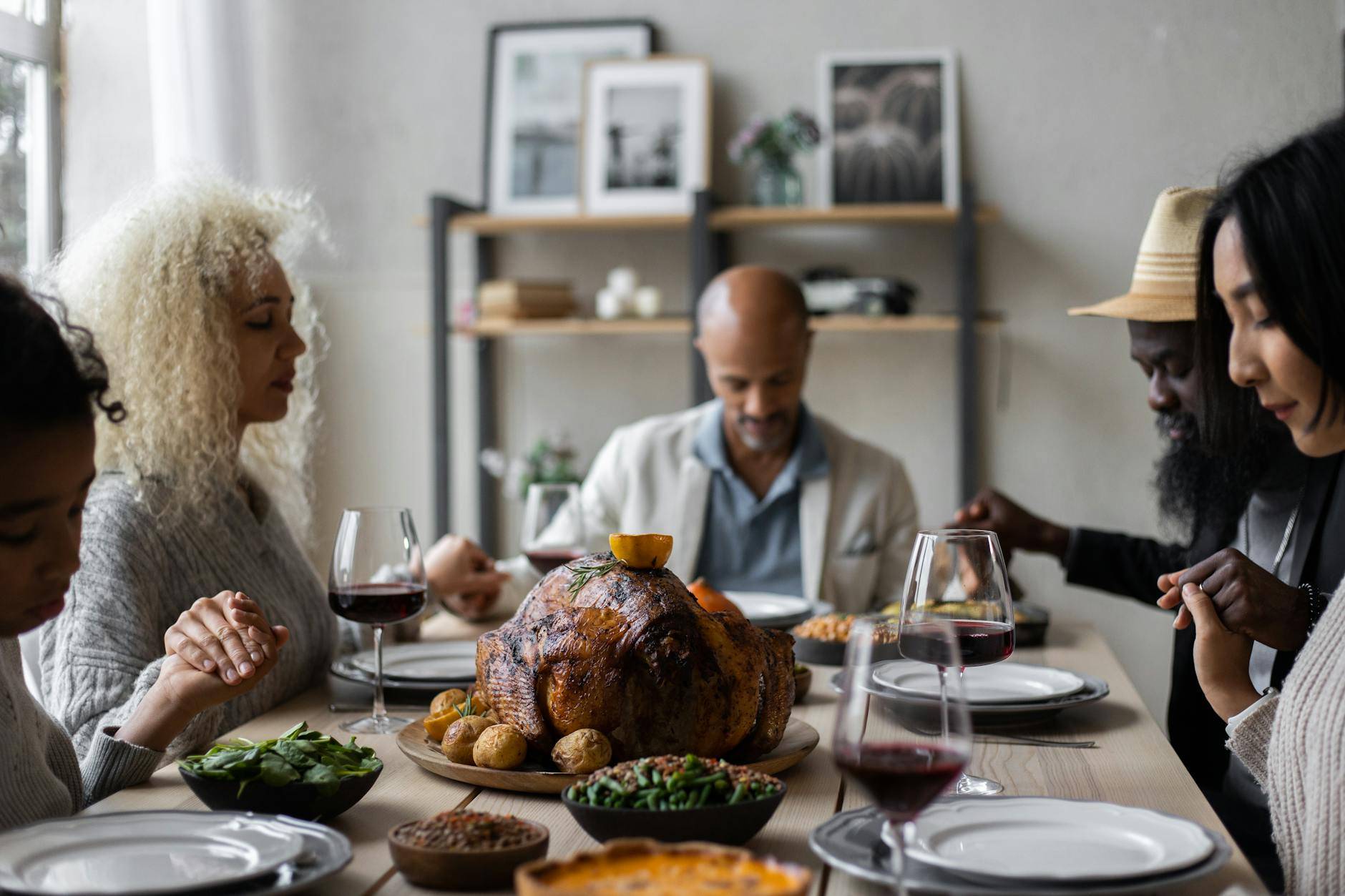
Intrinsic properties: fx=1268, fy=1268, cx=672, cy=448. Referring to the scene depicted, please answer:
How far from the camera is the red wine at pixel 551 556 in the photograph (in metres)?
1.87

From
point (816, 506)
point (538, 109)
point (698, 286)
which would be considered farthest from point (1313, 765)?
point (538, 109)

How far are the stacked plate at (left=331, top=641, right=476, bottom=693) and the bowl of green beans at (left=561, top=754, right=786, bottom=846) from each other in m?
0.60

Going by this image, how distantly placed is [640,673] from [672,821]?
207 mm

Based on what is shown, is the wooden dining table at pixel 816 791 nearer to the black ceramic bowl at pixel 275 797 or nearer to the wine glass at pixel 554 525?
the black ceramic bowl at pixel 275 797

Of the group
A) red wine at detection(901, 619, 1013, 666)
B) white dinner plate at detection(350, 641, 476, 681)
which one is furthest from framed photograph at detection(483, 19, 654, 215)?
red wine at detection(901, 619, 1013, 666)

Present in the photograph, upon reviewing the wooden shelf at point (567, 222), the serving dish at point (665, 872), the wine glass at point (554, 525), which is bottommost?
the serving dish at point (665, 872)

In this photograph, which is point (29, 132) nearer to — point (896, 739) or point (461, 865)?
point (461, 865)

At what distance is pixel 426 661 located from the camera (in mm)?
1782

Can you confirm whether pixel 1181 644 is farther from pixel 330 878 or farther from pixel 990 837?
pixel 330 878

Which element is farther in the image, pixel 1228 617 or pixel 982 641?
pixel 1228 617

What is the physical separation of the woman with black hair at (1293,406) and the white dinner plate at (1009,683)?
0.20 meters

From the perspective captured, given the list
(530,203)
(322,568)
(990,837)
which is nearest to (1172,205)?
(990,837)

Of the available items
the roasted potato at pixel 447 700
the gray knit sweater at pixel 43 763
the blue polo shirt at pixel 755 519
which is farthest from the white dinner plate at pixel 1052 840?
Result: the blue polo shirt at pixel 755 519

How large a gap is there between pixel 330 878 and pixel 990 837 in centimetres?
52
